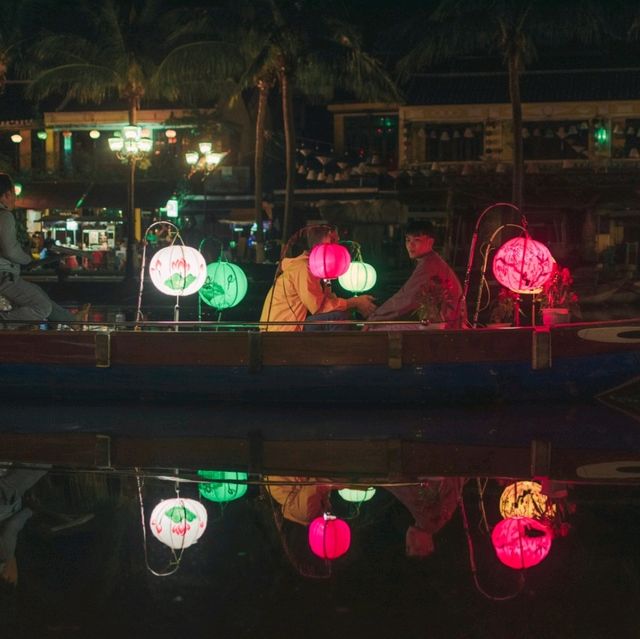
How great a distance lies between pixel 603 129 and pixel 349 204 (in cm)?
900

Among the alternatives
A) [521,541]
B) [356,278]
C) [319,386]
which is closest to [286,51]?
[356,278]

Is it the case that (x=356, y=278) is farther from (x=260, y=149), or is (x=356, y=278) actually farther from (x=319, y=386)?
(x=260, y=149)

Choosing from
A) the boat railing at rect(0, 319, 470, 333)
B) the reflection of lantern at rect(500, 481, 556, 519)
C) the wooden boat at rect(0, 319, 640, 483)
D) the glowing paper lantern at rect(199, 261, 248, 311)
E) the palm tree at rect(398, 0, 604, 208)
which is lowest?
the reflection of lantern at rect(500, 481, 556, 519)

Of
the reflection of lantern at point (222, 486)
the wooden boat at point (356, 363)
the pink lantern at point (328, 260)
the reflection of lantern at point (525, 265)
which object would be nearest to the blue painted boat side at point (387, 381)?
the wooden boat at point (356, 363)

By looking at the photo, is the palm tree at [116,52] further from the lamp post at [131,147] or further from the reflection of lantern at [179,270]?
the reflection of lantern at [179,270]

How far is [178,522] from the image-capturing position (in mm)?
6641

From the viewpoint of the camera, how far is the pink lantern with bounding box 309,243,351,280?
35.6 feet

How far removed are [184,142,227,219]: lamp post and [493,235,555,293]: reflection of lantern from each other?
2759cm

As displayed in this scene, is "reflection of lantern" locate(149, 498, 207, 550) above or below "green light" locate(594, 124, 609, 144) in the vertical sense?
below

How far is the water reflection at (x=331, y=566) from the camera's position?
16.0 ft

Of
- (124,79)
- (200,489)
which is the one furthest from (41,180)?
(200,489)

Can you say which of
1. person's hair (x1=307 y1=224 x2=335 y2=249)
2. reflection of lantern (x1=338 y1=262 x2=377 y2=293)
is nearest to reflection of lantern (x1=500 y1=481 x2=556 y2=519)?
person's hair (x1=307 y1=224 x2=335 y2=249)

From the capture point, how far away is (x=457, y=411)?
35.7 feet

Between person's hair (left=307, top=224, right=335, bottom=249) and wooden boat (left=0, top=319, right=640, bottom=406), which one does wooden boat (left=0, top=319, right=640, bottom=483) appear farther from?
person's hair (left=307, top=224, right=335, bottom=249)
